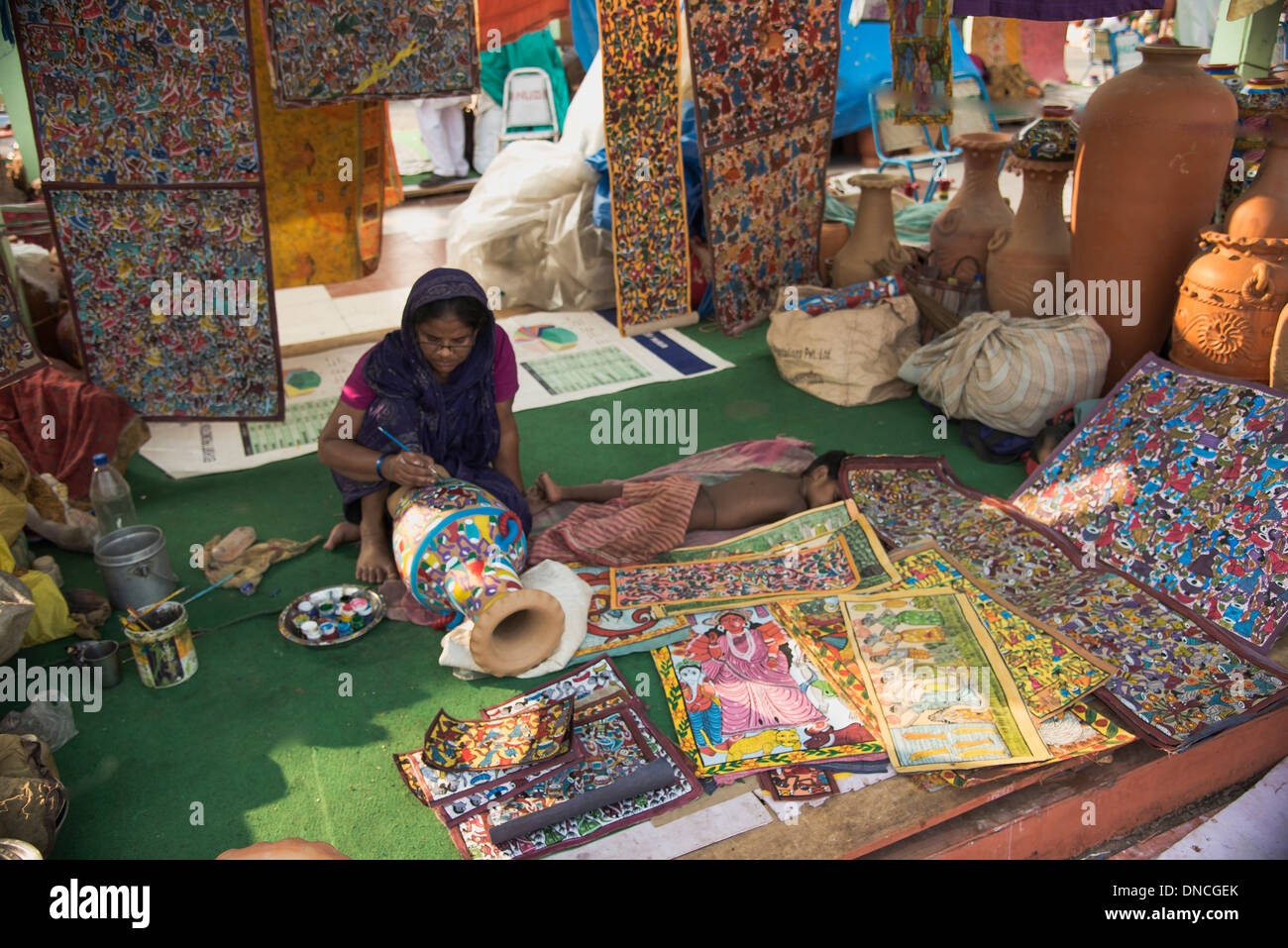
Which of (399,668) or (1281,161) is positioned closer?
(399,668)

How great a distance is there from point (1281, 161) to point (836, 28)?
7.81 feet

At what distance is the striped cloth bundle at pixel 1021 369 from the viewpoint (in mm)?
4188

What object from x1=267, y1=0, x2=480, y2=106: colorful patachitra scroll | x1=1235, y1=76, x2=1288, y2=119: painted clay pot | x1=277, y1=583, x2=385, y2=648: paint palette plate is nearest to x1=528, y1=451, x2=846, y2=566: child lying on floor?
x1=277, y1=583, x2=385, y2=648: paint palette plate

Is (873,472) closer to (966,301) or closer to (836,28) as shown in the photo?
(966,301)

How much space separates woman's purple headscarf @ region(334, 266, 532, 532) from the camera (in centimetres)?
329

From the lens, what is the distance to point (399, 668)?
3051 mm

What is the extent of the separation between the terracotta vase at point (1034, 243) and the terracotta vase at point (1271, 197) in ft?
2.77

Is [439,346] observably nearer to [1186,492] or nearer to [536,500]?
[536,500]

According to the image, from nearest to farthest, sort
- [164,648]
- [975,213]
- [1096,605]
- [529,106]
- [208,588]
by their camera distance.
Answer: [164,648] → [1096,605] → [208,588] → [975,213] → [529,106]

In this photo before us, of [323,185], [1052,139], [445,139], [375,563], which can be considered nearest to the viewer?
[375,563]

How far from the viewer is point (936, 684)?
276 cm

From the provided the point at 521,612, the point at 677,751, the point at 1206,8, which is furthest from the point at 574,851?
the point at 1206,8

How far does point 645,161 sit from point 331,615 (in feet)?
10.2

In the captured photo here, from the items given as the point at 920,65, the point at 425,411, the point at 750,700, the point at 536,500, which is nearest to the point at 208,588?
the point at 425,411
